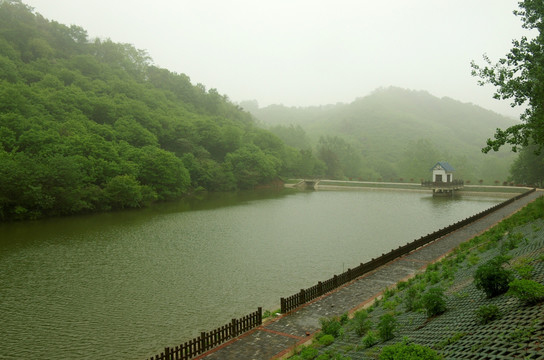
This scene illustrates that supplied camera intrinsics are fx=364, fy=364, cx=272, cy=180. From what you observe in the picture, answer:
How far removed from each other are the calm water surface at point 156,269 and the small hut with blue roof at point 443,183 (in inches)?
1193

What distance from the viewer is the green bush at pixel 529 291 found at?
31.4 feet

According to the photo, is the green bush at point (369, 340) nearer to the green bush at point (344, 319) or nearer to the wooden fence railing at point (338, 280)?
the green bush at point (344, 319)

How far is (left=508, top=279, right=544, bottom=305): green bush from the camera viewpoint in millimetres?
9586

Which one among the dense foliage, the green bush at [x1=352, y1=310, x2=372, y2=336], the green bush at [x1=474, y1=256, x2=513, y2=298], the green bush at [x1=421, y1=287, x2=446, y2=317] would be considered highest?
the dense foliage

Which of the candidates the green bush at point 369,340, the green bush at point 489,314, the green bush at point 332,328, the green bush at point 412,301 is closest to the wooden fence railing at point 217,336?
the green bush at point 332,328

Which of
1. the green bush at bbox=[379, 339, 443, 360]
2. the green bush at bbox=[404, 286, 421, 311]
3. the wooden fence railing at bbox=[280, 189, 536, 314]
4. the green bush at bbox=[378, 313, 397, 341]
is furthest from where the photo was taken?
the wooden fence railing at bbox=[280, 189, 536, 314]

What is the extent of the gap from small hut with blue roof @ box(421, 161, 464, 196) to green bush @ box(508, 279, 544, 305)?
73.8 metres

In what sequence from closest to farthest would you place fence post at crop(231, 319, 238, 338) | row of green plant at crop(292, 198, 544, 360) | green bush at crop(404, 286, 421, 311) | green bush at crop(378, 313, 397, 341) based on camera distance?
row of green plant at crop(292, 198, 544, 360)
green bush at crop(378, 313, 397, 341)
green bush at crop(404, 286, 421, 311)
fence post at crop(231, 319, 238, 338)

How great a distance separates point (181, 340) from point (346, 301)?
8.19m

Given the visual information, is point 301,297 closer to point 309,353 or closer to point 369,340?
point 309,353

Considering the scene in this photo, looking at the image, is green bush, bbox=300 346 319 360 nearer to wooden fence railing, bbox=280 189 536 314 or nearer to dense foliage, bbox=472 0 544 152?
wooden fence railing, bbox=280 189 536 314

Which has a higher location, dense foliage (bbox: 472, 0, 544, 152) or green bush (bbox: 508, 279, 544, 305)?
dense foliage (bbox: 472, 0, 544, 152)

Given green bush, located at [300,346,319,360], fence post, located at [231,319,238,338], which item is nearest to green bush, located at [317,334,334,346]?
green bush, located at [300,346,319,360]

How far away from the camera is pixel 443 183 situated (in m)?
78.8
